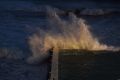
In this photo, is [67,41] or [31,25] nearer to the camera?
[67,41]

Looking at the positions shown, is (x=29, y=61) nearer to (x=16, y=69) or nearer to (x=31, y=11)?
(x=16, y=69)

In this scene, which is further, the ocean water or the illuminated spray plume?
the illuminated spray plume

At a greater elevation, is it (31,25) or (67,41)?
(31,25)

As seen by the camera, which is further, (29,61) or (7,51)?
(7,51)

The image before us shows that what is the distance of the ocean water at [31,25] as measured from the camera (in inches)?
474

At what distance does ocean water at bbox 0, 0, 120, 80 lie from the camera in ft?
39.5

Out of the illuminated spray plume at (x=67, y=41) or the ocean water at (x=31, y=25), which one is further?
the illuminated spray plume at (x=67, y=41)

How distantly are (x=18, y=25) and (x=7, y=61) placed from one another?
7118 mm

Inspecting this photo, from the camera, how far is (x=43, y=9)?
27734 millimetres


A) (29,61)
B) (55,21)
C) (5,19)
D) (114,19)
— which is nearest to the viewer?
(29,61)

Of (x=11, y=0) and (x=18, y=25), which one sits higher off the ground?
(x=11, y=0)

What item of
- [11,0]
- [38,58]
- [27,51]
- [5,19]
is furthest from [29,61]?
[11,0]

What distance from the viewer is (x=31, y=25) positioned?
19891 millimetres

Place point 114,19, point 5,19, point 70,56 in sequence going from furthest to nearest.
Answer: point 114,19 → point 5,19 → point 70,56
